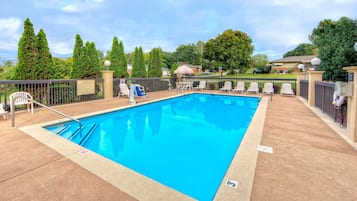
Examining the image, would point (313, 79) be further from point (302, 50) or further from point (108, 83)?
point (302, 50)

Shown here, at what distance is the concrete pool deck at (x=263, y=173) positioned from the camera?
6.44 ft

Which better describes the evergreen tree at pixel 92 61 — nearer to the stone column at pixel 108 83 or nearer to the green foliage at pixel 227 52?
the stone column at pixel 108 83

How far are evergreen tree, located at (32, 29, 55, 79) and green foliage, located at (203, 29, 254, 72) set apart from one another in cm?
1756

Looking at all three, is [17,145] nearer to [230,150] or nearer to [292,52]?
[230,150]

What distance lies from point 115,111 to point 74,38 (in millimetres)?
4475

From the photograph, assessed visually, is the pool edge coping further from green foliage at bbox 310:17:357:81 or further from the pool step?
green foliage at bbox 310:17:357:81

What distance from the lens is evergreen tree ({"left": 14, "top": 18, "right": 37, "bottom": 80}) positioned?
6387 millimetres

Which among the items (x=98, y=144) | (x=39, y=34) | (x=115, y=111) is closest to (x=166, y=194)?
(x=98, y=144)

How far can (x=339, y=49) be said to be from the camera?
34.4 feet

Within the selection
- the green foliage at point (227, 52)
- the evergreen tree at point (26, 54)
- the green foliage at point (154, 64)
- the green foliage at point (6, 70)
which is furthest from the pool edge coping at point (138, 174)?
the green foliage at point (227, 52)

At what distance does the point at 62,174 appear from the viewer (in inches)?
92.7

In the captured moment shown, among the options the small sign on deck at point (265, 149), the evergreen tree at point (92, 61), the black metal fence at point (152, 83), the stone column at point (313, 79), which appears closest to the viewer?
the small sign on deck at point (265, 149)

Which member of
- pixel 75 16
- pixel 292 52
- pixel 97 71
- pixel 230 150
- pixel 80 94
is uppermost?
pixel 292 52

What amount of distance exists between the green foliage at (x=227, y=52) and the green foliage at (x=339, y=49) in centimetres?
970
